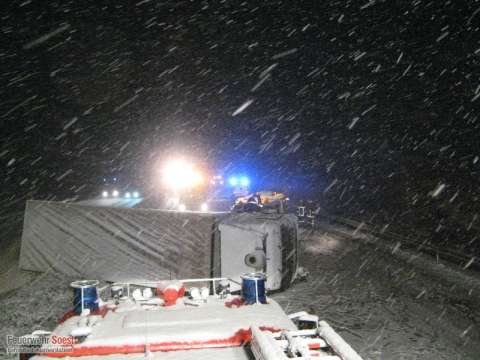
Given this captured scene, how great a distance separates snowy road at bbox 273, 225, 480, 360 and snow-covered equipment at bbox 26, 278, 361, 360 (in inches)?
134

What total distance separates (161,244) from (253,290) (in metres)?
5.01

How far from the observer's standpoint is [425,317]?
8.84m

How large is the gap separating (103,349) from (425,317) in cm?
768

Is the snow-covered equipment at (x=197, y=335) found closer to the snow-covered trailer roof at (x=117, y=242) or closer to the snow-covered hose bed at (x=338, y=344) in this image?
the snow-covered hose bed at (x=338, y=344)

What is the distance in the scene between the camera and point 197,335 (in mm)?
4371

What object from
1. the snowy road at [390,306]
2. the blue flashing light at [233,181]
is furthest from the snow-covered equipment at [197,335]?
the blue flashing light at [233,181]

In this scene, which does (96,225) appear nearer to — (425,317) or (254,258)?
(254,258)

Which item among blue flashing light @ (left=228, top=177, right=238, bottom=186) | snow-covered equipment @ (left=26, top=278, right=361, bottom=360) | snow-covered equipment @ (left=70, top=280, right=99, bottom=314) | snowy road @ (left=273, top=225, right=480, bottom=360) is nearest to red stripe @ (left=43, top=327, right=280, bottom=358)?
snow-covered equipment @ (left=26, top=278, right=361, bottom=360)

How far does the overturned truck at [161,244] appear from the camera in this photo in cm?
960

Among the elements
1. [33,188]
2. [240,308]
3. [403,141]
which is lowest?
[33,188]

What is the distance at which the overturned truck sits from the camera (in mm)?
9602

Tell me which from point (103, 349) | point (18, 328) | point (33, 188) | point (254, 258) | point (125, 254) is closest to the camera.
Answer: point (103, 349)

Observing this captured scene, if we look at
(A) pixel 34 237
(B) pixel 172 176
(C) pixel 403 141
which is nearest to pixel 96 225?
(A) pixel 34 237

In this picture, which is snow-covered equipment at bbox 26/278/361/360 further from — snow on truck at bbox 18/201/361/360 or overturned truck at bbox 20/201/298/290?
overturned truck at bbox 20/201/298/290
